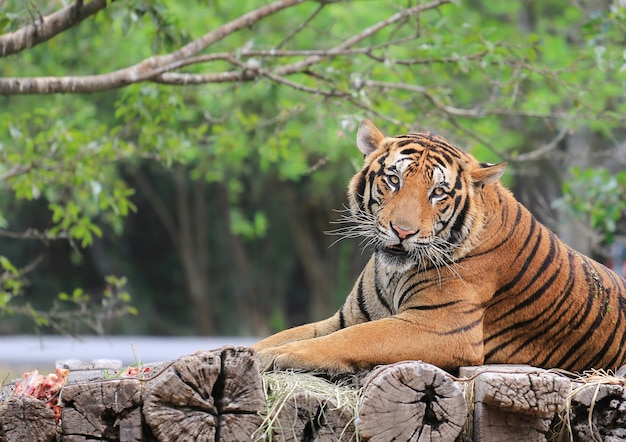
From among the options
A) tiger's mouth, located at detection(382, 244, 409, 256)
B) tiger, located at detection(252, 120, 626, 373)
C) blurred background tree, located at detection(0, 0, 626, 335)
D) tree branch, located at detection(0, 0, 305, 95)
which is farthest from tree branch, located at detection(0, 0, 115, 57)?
tiger's mouth, located at detection(382, 244, 409, 256)

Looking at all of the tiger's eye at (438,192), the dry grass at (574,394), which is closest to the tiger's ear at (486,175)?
the tiger's eye at (438,192)

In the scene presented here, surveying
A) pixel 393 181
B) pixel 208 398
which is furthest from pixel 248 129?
pixel 208 398

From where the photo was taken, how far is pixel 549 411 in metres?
3.94

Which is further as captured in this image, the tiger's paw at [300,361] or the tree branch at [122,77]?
the tree branch at [122,77]

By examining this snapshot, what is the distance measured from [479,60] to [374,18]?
375 inches

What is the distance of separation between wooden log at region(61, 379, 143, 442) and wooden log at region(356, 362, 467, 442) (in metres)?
0.93

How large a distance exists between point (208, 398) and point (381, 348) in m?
1.05

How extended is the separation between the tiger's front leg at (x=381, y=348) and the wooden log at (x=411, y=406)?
1.98 feet

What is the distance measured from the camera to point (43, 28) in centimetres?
604

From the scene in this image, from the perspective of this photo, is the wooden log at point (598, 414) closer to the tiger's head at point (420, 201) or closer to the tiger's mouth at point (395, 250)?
the tiger's head at point (420, 201)

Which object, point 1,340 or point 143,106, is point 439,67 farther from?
point 1,340

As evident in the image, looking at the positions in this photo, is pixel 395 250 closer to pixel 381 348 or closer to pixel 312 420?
pixel 381 348

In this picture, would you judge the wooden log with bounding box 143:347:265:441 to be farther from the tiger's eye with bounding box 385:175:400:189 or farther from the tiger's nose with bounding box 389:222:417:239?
the tiger's eye with bounding box 385:175:400:189

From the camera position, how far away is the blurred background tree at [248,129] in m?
7.11
